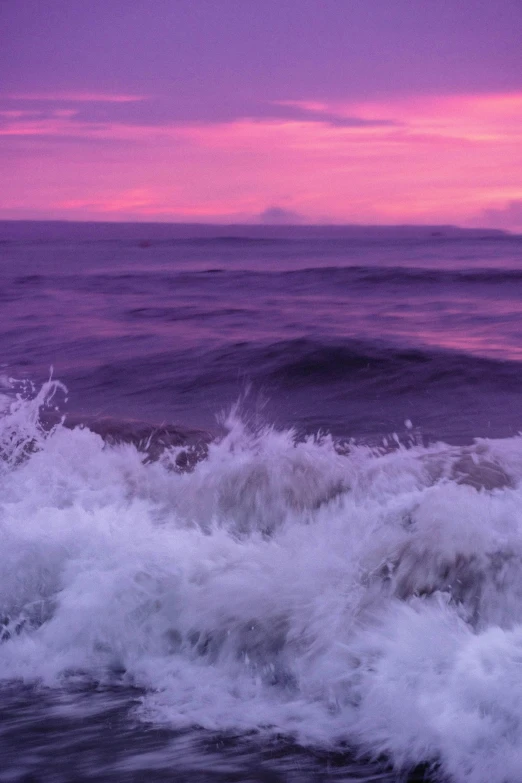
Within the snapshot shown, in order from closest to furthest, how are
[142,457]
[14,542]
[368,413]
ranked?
[14,542], [142,457], [368,413]

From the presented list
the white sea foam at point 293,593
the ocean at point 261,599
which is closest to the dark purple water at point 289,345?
the ocean at point 261,599

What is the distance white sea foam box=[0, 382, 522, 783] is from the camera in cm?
285

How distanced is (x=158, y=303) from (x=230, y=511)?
44.9 feet

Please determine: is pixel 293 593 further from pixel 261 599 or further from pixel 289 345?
pixel 289 345

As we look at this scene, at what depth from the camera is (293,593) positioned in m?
3.50

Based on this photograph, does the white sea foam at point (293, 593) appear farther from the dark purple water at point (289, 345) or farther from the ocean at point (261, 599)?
the dark purple water at point (289, 345)

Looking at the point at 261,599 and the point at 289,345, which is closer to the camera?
the point at 261,599

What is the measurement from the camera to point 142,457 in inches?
208

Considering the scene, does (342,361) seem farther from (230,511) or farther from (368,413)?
(230,511)

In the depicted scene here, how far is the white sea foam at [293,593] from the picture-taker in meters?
2.85

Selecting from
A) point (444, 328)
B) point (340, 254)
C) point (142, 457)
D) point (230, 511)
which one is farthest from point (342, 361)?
point (340, 254)

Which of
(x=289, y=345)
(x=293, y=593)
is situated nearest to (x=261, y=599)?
(x=293, y=593)

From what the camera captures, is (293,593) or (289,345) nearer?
(293,593)

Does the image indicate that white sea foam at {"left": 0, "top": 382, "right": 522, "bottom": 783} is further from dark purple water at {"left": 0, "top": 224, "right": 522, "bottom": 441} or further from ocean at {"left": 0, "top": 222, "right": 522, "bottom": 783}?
dark purple water at {"left": 0, "top": 224, "right": 522, "bottom": 441}
